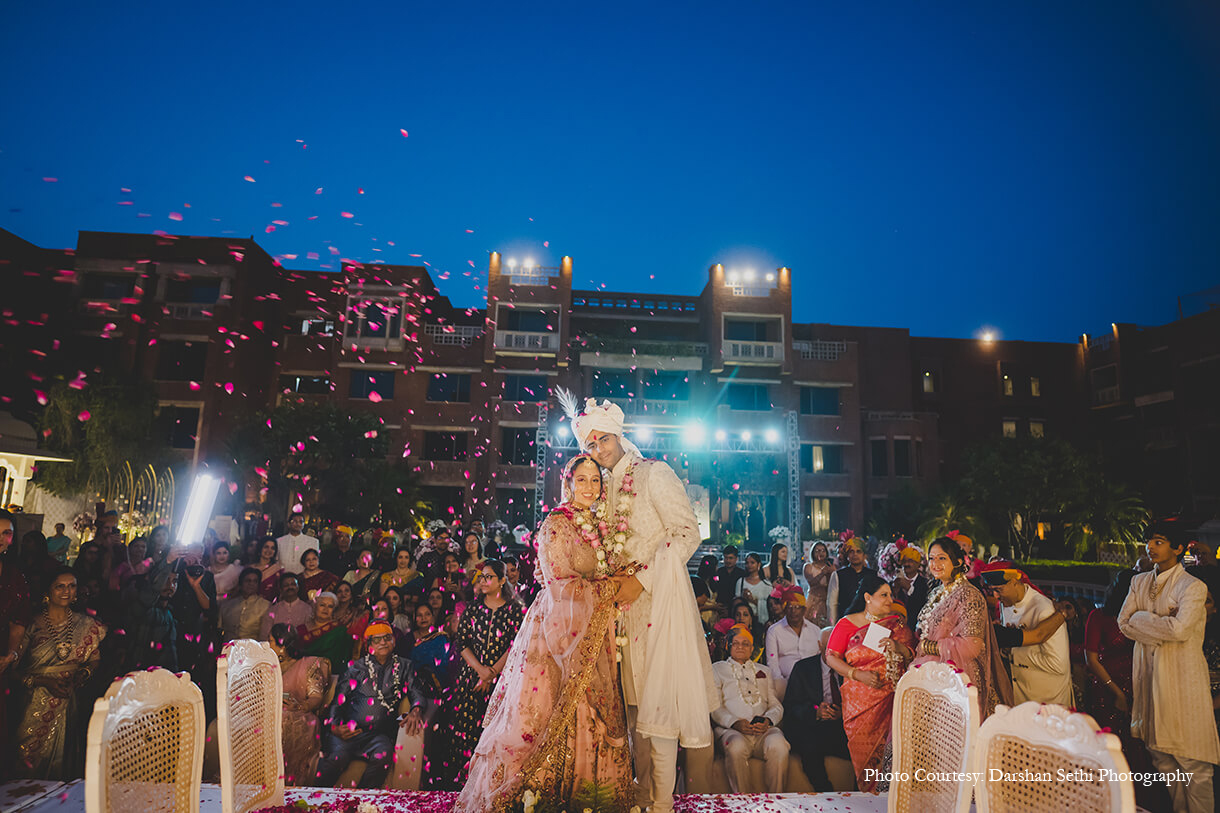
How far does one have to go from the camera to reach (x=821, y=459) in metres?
24.7

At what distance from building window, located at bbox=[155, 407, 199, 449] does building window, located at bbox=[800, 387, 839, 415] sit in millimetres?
21130

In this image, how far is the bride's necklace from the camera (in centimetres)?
438

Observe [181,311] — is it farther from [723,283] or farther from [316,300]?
[723,283]

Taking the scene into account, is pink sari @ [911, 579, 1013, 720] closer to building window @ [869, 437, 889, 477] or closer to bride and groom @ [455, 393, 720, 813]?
bride and groom @ [455, 393, 720, 813]

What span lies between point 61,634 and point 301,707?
1.60 meters

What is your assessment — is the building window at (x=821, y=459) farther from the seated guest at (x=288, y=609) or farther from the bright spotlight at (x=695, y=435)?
the seated guest at (x=288, y=609)

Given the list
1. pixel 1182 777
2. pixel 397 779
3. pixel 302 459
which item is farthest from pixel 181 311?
pixel 1182 777

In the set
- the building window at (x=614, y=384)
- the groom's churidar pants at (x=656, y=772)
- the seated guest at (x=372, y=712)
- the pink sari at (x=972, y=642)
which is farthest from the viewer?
the building window at (x=614, y=384)

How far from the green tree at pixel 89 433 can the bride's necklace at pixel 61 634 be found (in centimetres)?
1501

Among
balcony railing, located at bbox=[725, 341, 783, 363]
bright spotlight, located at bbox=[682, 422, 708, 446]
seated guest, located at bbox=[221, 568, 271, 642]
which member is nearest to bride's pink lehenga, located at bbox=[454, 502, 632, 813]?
seated guest, located at bbox=[221, 568, 271, 642]

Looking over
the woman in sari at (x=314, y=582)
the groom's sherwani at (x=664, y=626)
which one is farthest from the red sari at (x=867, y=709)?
the woman in sari at (x=314, y=582)

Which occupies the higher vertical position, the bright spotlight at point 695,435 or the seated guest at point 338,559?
the bright spotlight at point 695,435

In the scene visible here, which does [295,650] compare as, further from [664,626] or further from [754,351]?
[754,351]

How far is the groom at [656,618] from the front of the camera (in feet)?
10.8
